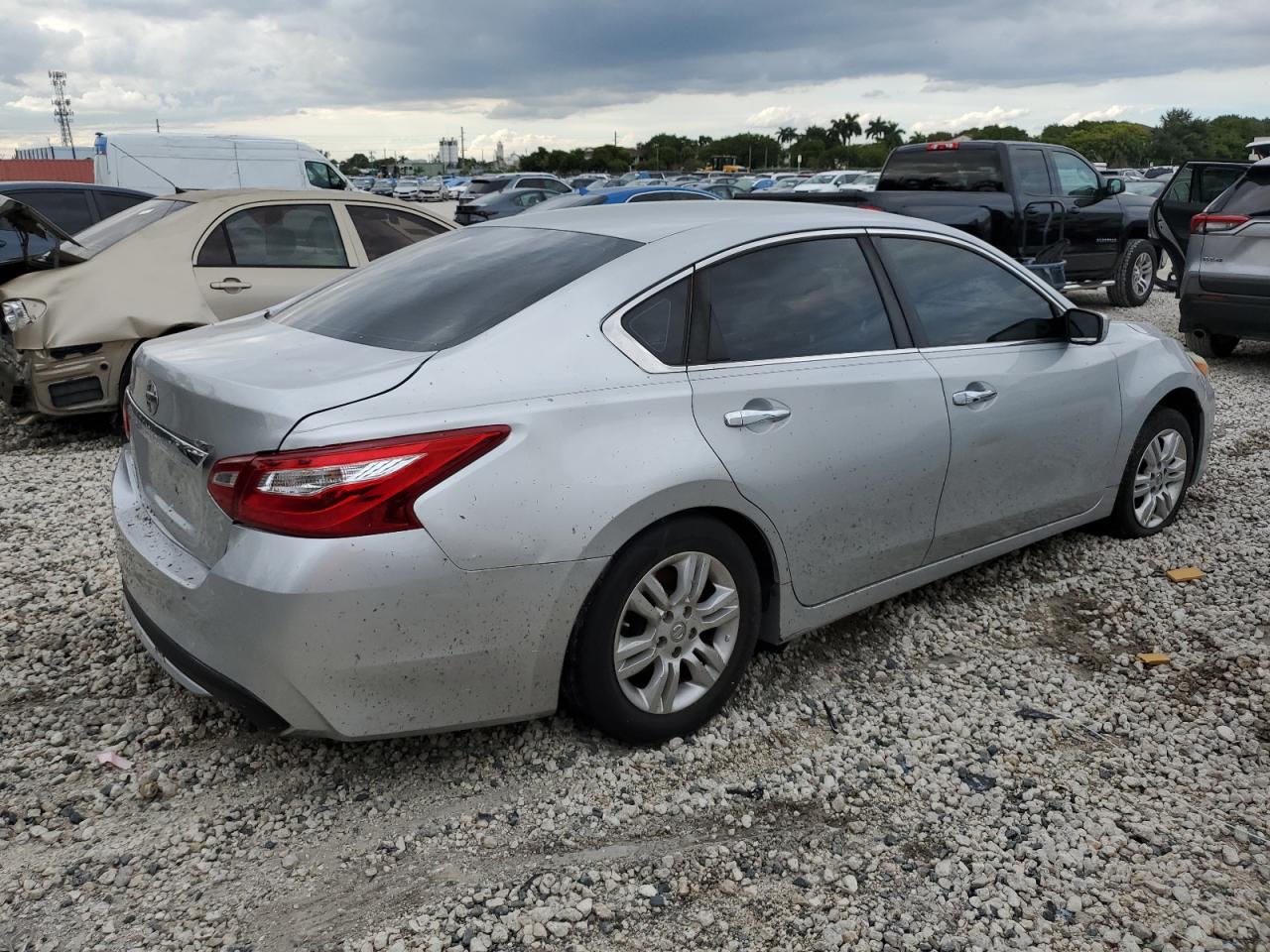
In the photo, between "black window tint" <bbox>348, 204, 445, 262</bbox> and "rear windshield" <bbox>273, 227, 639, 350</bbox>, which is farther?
"black window tint" <bbox>348, 204, 445, 262</bbox>

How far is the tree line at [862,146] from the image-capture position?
293ft

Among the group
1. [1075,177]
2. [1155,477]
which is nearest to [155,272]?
[1155,477]

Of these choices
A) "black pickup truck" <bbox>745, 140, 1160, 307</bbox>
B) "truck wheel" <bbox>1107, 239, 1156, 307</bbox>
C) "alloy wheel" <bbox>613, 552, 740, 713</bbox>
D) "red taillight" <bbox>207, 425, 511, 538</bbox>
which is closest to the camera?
"red taillight" <bbox>207, 425, 511, 538</bbox>

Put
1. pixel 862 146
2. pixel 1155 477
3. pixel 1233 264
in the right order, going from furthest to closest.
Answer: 1. pixel 862 146
2. pixel 1233 264
3. pixel 1155 477

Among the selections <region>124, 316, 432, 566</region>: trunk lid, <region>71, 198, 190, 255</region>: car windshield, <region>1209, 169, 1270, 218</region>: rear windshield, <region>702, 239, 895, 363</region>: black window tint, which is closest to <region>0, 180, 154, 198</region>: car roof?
<region>71, 198, 190, 255</region>: car windshield

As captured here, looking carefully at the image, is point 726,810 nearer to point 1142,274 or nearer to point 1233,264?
point 1233,264

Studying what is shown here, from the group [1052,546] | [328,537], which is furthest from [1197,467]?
[328,537]

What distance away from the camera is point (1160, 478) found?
4.94 m

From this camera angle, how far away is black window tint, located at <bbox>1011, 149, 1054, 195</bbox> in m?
11.1

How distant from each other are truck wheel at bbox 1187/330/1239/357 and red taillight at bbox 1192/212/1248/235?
1129 mm

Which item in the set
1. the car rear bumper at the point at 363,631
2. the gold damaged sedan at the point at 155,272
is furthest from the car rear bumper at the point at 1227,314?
the car rear bumper at the point at 363,631

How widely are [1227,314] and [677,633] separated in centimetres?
772

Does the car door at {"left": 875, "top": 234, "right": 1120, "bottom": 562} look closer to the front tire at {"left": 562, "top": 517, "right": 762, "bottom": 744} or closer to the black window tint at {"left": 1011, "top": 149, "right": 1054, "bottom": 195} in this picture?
the front tire at {"left": 562, "top": 517, "right": 762, "bottom": 744}

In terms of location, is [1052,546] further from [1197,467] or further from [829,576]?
[829,576]
